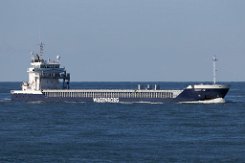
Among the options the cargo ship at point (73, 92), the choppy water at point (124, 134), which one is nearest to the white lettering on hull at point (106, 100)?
the cargo ship at point (73, 92)

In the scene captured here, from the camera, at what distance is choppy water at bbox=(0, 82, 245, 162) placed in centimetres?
7012

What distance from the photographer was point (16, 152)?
238 ft

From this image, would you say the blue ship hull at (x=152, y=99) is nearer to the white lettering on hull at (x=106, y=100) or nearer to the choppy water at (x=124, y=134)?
the white lettering on hull at (x=106, y=100)

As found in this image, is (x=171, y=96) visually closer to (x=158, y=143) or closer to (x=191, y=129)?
(x=191, y=129)

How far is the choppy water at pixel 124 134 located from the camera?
7012cm

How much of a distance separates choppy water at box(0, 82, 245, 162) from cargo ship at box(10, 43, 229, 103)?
219 inches

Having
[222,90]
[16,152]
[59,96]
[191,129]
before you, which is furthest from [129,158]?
[59,96]

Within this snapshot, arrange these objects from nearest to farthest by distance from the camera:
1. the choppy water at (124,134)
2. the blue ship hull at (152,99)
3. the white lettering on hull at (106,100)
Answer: the choppy water at (124,134) → the blue ship hull at (152,99) → the white lettering on hull at (106,100)

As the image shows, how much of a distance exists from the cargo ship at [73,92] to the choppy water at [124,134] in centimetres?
557

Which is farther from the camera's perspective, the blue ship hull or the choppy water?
the blue ship hull

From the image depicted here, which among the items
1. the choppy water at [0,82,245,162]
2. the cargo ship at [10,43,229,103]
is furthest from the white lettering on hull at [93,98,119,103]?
the choppy water at [0,82,245,162]

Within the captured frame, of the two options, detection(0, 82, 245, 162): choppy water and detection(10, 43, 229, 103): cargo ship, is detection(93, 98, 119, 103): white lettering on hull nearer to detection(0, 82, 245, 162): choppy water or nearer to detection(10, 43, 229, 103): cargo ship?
detection(10, 43, 229, 103): cargo ship

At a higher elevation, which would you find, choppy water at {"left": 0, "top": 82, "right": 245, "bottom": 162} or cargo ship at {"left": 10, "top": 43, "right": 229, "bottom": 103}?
cargo ship at {"left": 10, "top": 43, "right": 229, "bottom": 103}

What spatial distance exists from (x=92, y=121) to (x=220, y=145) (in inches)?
1222
